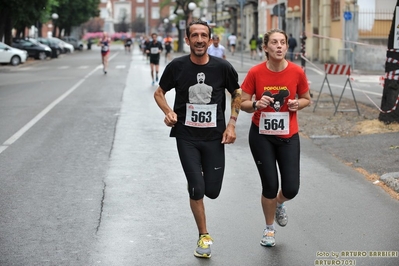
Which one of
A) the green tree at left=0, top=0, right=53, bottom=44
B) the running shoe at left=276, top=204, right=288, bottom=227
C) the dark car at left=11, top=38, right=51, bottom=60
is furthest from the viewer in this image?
the dark car at left=11, top=38, right=51, bottom=60

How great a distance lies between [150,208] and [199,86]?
2.13m

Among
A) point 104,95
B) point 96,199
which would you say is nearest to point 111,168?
point 96,199

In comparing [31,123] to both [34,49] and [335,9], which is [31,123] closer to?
[335,9]

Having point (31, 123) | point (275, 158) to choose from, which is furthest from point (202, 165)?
point (31, 123)

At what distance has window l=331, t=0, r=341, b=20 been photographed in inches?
1644

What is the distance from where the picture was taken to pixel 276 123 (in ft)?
21.0

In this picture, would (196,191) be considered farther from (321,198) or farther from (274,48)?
(321,198)

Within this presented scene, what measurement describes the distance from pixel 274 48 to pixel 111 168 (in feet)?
15.1

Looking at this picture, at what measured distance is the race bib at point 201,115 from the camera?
630 centimetres

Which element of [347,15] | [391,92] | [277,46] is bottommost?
[391,92]

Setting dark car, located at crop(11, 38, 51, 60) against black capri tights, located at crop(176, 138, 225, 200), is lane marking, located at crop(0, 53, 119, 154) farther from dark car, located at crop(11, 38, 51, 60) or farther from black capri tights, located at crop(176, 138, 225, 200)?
dark car, located at crop(11, 38, 51, 60)

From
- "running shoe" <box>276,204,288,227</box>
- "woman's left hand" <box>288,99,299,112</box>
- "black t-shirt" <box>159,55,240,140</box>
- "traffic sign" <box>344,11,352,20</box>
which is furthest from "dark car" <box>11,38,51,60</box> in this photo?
"woman's left hand" <box>288,99,299,112</box>

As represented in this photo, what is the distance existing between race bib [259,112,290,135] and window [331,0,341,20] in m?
36.0

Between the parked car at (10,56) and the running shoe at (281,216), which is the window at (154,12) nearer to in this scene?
the parked car at (10,56)
